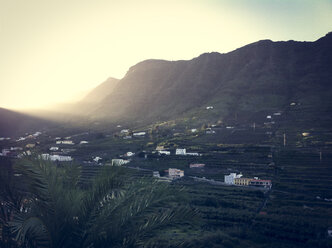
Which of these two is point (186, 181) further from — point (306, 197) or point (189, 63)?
point (189, 63)

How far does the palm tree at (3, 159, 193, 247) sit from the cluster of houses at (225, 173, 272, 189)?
31.7 m

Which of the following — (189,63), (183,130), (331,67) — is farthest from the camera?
(189,63)

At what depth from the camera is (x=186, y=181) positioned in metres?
36.2

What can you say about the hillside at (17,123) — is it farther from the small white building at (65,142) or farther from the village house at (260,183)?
the village house at (260,183)

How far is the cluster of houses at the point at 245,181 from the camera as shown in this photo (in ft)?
109

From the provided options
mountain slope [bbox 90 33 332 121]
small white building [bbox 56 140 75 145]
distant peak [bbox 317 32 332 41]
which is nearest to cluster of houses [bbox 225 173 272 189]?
small white building [bbox 56 140 75 145]

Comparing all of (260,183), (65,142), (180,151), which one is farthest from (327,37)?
(65,142)

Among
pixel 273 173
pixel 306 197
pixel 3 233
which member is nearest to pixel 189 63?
pixel 273 173

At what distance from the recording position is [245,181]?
34875mm

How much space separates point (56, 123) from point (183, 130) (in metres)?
66.5

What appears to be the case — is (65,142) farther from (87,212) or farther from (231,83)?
(231,83)

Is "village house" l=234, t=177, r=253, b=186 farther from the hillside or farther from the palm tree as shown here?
the hillside

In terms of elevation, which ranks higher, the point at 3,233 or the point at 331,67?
the point at 331,67

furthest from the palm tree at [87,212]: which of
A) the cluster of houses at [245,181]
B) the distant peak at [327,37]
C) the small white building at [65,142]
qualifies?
A: the distant peak at [327,37]
